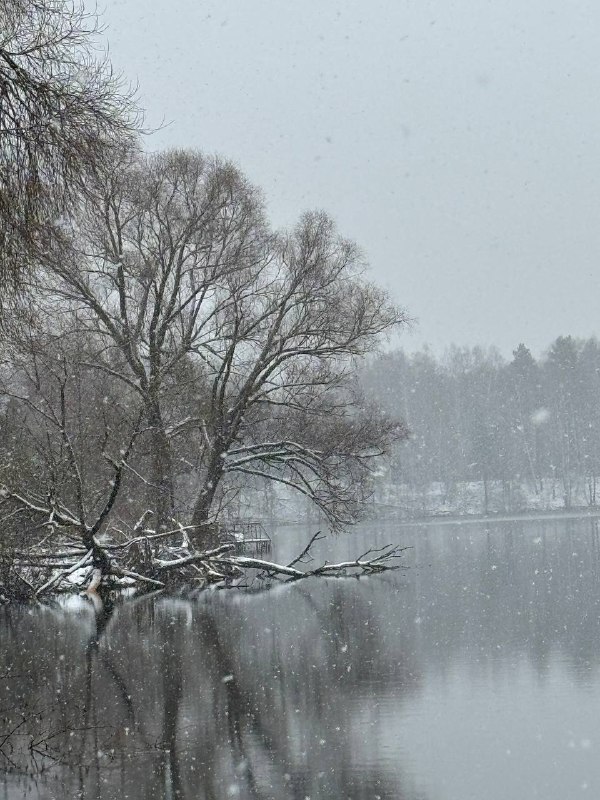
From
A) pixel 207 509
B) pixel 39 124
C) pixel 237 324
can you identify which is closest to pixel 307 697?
pixel 39 124

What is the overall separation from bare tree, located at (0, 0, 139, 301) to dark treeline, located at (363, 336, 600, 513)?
218ft

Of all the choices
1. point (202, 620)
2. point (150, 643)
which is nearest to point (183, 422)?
point (202, 620)

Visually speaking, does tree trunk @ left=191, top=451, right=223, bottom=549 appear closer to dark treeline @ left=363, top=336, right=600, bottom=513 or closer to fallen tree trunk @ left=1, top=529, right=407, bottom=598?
fallen tree trunk @ left=1, top=529, right=407, bottom=598

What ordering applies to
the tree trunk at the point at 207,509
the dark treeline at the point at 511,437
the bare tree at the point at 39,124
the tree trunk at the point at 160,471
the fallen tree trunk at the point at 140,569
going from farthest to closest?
the dark treeline at the point at 511,437 < the tree trunk at the point at 207,509 < the tree trunk at the point at 160,471 < the fallen tree trunk at the point at 140,569 < the bare tree at the point at 39,124

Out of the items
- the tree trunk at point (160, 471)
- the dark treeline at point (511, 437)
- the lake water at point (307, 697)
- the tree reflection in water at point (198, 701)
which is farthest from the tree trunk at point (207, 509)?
the dark treeline at point (511, 437)

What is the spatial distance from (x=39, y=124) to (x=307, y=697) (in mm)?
7274

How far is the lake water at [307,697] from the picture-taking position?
8.30 metres

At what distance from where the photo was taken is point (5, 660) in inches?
554

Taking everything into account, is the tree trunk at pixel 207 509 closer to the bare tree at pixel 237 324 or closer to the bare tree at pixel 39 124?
the bare tree at pixel 237 324

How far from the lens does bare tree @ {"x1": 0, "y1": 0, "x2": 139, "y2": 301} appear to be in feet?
23.3

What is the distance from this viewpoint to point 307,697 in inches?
451

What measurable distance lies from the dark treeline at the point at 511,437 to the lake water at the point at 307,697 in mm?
54426

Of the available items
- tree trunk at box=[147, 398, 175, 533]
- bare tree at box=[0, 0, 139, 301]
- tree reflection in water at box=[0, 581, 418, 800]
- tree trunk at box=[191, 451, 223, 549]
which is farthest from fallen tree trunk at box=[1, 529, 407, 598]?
bare tree at box=[0, 0, 139, 301]

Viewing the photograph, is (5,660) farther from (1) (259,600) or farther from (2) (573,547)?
(2) (573,547)
